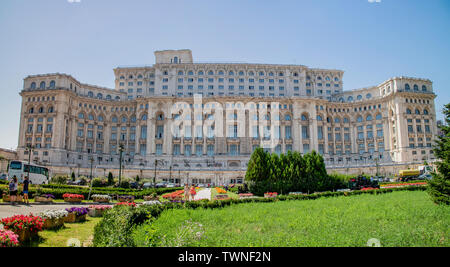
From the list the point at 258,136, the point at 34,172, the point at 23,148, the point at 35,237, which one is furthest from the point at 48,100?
the point at 35,237

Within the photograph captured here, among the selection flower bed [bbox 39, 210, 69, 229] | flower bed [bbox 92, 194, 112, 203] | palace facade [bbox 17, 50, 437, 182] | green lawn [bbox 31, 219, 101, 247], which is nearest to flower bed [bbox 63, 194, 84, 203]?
flower bed [bbox 92, 194, 112, 203]

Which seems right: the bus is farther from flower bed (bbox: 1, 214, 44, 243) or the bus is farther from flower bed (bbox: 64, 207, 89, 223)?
flower bed (bbox: 1, 214, 44, 243)

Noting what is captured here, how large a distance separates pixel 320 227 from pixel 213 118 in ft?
227

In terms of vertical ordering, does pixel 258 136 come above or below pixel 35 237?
above

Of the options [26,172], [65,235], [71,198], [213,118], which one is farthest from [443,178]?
[213,118]

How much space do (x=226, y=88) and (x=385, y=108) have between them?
44836 millimetres

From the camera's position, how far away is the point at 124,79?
8919cm

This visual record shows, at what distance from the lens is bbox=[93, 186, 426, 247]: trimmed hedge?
28.1ft

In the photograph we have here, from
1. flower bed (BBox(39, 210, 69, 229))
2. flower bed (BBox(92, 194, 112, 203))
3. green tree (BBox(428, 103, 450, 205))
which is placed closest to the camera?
flower bed (BBox(39, 210, 69, 229))

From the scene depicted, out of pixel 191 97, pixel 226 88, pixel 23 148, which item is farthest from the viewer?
pixel 226 88

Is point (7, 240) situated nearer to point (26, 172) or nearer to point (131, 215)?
point (131, 215)

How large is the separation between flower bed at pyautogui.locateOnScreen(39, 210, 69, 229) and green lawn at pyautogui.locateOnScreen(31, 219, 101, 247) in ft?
0.82
